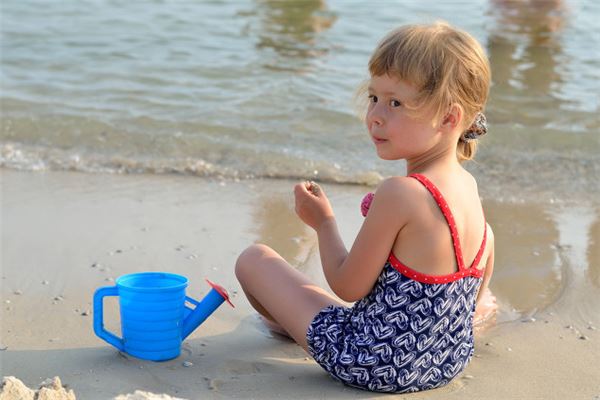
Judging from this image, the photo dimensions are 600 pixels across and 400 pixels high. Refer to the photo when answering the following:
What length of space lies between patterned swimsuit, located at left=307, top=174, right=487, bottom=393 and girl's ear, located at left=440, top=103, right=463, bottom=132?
0.19 meters

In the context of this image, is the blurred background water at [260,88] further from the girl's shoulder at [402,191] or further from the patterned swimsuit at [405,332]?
the patterned swimsuit at [405,332]

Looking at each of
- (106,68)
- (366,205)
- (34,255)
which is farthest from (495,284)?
(106,68)

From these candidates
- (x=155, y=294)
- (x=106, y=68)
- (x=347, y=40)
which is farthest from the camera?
(x=347, y=40)

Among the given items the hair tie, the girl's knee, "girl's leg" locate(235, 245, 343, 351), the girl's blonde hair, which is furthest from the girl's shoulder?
the girl's knee

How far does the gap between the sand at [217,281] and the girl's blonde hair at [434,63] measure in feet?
2.95

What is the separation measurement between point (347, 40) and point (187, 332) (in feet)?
22.0

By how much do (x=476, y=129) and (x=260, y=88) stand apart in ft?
15.5

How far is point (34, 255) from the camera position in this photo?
12.4ft

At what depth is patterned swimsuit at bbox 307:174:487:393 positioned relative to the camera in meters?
2.70

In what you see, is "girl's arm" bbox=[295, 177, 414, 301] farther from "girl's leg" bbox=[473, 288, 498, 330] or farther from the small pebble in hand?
"girl's leg" bbox=[473, 288, 498, 330]

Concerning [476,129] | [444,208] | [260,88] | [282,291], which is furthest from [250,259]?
[260,88]

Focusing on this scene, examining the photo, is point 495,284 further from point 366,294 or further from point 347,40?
point 347,40

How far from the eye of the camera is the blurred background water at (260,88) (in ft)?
18.3

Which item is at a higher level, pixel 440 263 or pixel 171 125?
pixel 440 263
